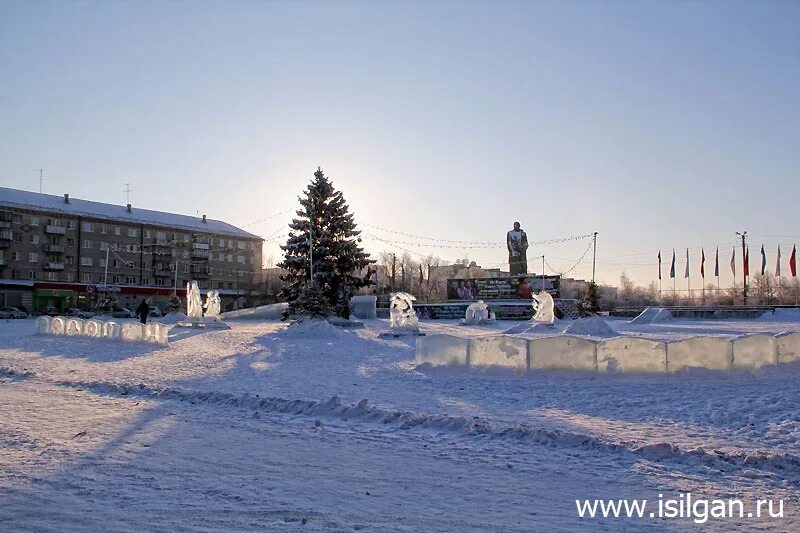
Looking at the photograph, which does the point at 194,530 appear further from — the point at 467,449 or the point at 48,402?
the point at 48,402

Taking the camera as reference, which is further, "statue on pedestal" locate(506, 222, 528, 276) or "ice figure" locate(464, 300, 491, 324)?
"statue on pedestal" locate(506, 222, 528, 276)

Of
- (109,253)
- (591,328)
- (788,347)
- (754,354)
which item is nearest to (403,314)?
(591,328)

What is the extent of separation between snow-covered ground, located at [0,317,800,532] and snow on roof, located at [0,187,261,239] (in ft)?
216

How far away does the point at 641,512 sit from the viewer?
5.67 m

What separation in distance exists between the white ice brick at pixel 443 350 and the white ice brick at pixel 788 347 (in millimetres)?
6615

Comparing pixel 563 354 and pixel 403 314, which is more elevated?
pixel 403 314

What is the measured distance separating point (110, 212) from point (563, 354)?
251 feet

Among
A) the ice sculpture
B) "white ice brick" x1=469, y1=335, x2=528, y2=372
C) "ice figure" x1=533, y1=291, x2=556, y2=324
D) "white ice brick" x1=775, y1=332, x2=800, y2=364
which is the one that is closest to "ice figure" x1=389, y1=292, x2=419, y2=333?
"ice figure" x1=533, y1=291, x2=556, y2=324

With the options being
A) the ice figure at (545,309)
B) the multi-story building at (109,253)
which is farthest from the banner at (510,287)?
the multi-story building at (109,253)

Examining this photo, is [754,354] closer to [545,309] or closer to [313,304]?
[545,309]

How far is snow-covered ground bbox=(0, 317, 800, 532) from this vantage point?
18.2 ft

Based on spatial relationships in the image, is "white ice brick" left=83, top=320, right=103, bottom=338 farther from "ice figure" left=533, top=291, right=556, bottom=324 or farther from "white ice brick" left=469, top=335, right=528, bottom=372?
"ice figure" left=533, top=291, right=556, bottom=324

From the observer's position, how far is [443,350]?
1627 cm

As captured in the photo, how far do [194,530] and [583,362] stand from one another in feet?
35.4
